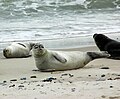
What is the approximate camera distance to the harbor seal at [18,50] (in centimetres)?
888

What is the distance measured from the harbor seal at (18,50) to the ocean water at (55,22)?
0.76m

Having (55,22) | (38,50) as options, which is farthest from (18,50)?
(55,22)

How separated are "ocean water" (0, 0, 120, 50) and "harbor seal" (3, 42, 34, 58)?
0.76 metres

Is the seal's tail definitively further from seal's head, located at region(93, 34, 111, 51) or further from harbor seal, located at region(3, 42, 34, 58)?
harbor seal, located at region(3, 42, 34, 58)

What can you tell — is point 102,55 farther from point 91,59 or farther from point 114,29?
point 114,29

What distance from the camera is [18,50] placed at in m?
9.17

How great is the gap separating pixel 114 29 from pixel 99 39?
11.3 ft

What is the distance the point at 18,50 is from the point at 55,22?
4.81 metres

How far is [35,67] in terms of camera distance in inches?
293

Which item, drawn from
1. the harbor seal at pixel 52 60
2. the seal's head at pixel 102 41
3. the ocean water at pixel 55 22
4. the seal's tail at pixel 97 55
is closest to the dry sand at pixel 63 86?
the harbor seal at pixel 52 60

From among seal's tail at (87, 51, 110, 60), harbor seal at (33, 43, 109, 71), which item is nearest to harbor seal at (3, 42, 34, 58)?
harbor seal at (33, 43, 109, 71)

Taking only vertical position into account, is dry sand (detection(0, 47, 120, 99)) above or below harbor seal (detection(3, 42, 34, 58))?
above

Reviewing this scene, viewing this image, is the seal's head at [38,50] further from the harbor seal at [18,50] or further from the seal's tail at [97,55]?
the harbor seal at [18,50]

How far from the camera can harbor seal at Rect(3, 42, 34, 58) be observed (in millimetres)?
8875
